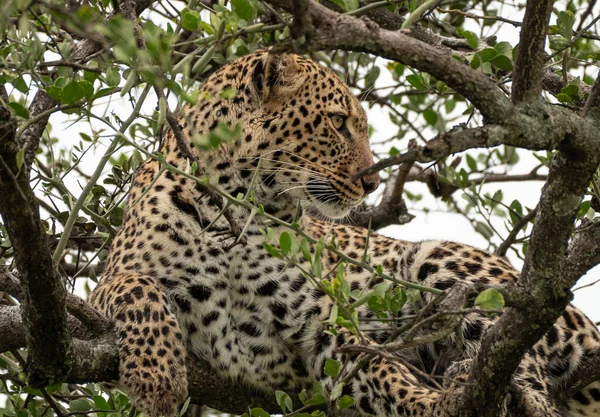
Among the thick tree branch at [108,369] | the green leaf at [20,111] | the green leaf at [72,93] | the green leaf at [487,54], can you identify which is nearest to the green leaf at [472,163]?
the thick tree branch at [108,369]

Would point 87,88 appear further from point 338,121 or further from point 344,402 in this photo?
point 338,121

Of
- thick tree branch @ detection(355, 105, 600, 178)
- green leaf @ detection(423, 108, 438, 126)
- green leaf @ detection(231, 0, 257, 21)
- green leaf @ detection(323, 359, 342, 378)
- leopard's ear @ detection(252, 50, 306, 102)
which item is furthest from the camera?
green leaf @ detection(423, 108, 438, 126)

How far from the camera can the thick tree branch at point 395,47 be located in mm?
3316

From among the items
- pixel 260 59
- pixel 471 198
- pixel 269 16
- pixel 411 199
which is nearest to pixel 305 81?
pixel 260 59

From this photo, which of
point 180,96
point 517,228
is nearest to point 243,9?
point 180,96

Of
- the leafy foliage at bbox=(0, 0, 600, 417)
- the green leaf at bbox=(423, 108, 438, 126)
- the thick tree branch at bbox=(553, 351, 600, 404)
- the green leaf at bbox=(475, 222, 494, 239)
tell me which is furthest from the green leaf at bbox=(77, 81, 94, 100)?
the green leaf at bbox=(475, 222, 494, 239)

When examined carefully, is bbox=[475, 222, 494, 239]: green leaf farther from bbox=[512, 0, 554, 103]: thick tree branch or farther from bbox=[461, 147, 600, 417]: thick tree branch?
bbox=[512, 0, 554, 103]: thick tree branch

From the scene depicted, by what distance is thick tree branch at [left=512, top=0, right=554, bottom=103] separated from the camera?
3723 millimetres

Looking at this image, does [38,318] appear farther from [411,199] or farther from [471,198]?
[411,199]

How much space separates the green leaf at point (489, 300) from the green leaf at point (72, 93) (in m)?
1.75

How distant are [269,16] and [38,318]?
165cm

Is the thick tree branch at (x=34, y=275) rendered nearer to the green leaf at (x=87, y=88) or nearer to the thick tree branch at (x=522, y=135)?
the green leaf at (x=87, y=88)

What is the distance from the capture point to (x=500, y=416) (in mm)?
4707

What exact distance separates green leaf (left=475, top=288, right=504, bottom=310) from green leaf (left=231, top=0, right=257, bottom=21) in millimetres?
1402
